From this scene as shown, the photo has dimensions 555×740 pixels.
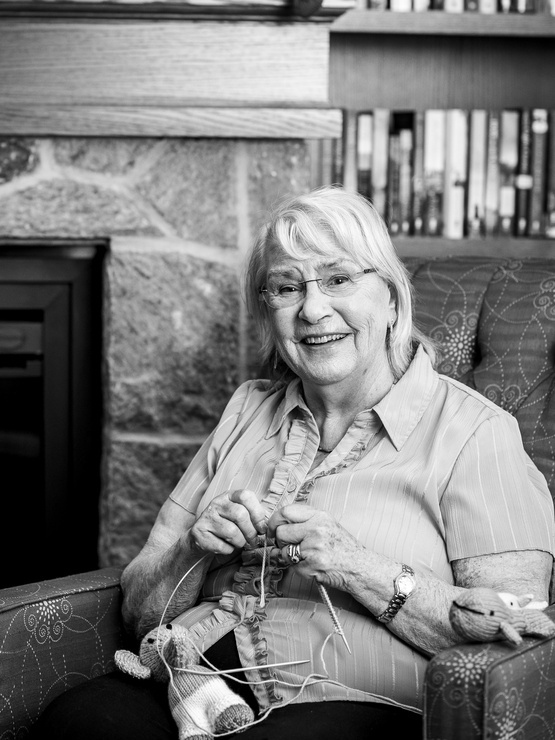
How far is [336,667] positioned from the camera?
1287 millimetres

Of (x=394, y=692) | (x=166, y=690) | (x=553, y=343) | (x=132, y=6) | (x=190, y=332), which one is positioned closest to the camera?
(x=394, y=692)

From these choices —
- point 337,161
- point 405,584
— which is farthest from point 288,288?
point 337,161

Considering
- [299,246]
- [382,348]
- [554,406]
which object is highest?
[299,246]

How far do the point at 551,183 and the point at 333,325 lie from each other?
42.4 inches

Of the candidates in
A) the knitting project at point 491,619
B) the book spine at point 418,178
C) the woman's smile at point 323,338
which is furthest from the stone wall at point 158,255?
the knitting project at point 491,619

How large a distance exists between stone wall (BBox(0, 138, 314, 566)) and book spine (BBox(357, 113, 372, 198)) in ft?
1.00

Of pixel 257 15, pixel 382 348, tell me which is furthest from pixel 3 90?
pixel 382 348

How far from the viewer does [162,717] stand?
1.30m

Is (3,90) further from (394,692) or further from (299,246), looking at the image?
(394,692)

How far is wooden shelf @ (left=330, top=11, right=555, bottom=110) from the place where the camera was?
2.45 metres

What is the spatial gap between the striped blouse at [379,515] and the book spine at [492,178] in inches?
35.3

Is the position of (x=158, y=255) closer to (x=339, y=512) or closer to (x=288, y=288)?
(x=288, y=288)

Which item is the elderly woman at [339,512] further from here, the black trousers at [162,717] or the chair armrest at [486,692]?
the chair armrest at [486,692]

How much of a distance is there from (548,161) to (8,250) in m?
1.31
